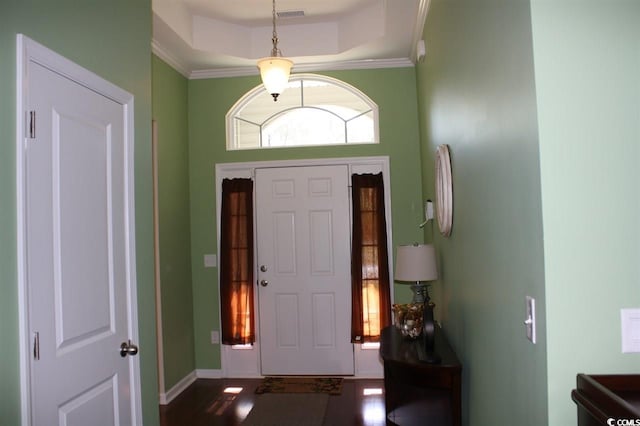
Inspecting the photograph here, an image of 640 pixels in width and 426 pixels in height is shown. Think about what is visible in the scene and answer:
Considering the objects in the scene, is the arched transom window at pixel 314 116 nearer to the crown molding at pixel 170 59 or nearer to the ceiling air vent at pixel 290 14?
the crown molding at pixel 170 59

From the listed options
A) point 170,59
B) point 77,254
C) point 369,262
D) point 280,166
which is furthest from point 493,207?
point 170,59

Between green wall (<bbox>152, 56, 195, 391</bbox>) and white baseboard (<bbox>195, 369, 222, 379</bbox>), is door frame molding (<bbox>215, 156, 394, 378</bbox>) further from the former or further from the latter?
green wall (<bbox>152, 56, 195, 391</bbox>)

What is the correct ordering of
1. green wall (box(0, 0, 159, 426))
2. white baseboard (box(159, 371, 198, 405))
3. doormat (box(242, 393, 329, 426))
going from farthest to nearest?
white baseboard (box(159, 371, 198, 405)), doormat (box(242, 393, 329, 426)), green wall (box(0, 0, 159, 426))

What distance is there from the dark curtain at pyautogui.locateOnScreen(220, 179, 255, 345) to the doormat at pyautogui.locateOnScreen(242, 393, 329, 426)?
77 centimetres

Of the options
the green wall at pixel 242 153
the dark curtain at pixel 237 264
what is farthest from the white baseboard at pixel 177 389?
the dark curtain at pixel 237 264

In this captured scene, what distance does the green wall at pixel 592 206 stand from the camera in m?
1.33

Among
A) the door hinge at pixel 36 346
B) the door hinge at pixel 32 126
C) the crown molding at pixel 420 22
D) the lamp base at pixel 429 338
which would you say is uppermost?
the crown molding at pixel 420 22

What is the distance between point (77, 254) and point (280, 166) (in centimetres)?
298

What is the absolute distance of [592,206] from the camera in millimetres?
1340

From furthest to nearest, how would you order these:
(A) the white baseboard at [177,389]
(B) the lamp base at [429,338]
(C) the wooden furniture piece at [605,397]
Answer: (A) the white baseboard at [177,389] → (B) the lamp base at [429,338] → (C) the wooden furniture piece at [605,397]

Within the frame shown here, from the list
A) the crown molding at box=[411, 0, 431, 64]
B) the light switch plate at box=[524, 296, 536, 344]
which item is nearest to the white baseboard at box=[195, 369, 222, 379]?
the crown molding at box=[411, 0, 431, 64]

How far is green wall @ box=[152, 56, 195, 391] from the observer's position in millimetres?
4285

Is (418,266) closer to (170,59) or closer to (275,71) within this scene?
(275,71)

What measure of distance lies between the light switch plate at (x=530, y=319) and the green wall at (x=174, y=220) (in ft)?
11.0
